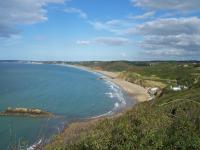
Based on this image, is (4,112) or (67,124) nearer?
(67,124)

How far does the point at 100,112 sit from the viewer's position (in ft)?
246

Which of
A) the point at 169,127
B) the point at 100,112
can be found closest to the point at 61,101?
the point at 100,112

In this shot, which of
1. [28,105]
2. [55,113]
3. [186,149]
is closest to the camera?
[186,149]

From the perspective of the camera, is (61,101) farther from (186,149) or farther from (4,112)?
(186,149)

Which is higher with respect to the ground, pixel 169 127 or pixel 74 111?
pixel 169 127

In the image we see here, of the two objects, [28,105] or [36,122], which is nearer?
[36,122]

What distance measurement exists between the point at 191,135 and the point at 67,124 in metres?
45.3

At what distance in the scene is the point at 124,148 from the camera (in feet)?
45.5

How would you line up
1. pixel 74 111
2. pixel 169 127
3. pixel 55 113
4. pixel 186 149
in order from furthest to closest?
1. pixel 74 111
2. pixel 55 113
3. pixel 169 127
4. pixel 186 149

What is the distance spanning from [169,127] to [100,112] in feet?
192

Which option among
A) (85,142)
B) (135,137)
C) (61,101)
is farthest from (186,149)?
(61,101)

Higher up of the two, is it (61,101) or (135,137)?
(135,137)

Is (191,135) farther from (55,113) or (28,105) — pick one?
(28,105)

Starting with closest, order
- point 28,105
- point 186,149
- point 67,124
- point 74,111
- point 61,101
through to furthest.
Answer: point 186,149, point 67,124, point 74,111, point 28,105, point 61,101
